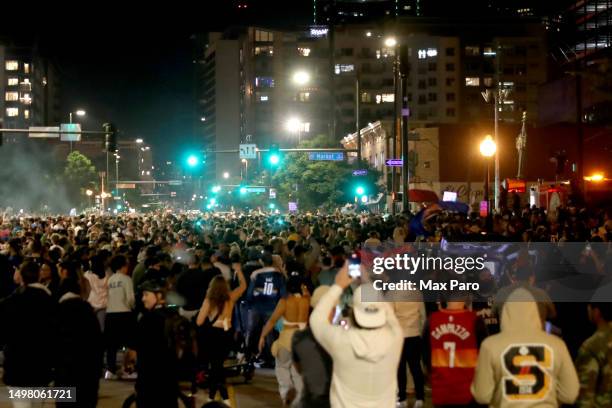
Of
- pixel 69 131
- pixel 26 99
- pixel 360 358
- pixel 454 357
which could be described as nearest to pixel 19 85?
pixel 26 99

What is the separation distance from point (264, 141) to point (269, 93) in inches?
334

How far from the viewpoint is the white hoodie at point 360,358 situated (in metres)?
6.05

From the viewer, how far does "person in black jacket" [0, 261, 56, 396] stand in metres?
8.47

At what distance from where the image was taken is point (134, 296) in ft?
44.3

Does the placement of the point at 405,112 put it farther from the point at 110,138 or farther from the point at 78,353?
the point at 78,353

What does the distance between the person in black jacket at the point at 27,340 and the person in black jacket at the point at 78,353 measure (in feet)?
0.92

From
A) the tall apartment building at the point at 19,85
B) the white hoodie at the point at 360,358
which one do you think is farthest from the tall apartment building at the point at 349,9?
the white hoodie at the point at 360,358

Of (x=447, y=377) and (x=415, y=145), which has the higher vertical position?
(x=415, y=145)

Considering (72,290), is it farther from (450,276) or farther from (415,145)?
(415,145)

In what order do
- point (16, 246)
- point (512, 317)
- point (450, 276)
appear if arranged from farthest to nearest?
point (16, 246) → point (450, 276) → point (512, 317)

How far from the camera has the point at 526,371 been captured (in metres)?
5.93

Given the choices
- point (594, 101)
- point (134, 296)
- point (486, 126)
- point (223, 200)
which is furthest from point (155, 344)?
point (223, 200)

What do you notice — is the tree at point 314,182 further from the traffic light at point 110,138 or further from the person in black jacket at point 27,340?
the person in black jacket at point 27,340

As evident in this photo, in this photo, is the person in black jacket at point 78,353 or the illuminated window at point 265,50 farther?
the illuminated window at point 265,50
